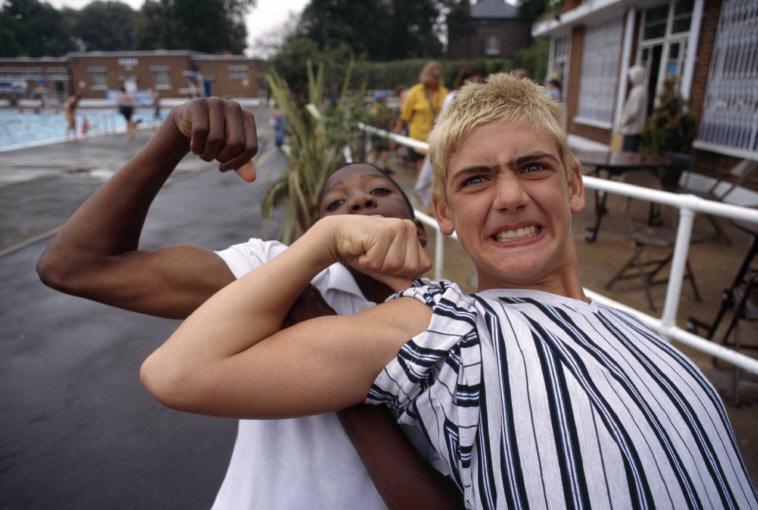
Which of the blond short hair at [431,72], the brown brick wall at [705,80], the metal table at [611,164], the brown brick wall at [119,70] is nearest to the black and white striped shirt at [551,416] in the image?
the metal table at [611,164]

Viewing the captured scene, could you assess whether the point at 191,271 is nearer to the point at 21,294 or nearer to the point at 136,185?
the point at 136,185

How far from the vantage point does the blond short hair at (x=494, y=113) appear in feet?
3.97

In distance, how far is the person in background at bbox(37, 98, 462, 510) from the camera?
991 mm

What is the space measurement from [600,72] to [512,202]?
1382 cm

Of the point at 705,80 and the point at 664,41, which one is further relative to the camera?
the point at 664,41

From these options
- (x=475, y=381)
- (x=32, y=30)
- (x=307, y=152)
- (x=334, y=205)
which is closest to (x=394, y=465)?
(x=475, y=381)

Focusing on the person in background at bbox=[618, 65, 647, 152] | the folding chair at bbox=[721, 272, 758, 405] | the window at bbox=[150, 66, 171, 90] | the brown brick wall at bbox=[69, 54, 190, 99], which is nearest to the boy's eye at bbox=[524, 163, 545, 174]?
the folding chair at bbox=[721, 272, 758, 405]

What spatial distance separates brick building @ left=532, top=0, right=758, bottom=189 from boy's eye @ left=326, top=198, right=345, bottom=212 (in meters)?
7.51

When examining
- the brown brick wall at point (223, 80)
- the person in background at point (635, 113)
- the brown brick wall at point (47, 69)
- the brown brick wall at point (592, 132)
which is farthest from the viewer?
the brown brick wall at point (223, 80)

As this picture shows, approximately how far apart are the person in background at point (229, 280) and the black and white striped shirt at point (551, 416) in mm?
83

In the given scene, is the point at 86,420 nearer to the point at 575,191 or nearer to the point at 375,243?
the point at 375,243

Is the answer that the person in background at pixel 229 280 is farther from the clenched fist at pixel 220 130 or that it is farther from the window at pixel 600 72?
the window at pixel 600 72

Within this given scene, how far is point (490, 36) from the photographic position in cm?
5869

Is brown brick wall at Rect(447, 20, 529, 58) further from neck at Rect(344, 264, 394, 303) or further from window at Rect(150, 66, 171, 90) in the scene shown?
neck at Rect(344, 264, 394, 303)
